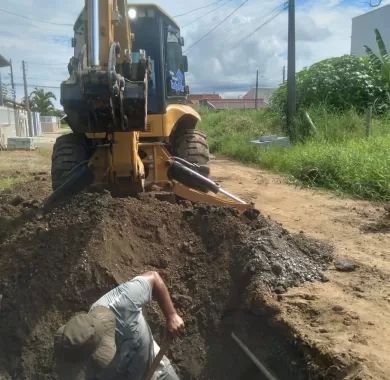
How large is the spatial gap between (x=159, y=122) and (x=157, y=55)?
81cm

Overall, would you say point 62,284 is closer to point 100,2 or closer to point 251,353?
point 251,353

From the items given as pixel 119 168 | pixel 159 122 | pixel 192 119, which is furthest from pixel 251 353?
pixel 192 119

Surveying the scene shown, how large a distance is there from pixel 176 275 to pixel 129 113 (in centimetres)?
154

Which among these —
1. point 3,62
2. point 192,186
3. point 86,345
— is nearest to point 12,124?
point 3,62

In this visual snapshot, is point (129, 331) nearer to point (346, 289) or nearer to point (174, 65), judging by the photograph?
point (346, 289)

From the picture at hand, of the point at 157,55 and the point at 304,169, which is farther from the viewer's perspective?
the point at 304,169

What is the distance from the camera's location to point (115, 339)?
3098 millimetres

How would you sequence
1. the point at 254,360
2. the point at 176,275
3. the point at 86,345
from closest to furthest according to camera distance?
1. the point at 86,345
2. the point at 254,360
3. the point at 176,275

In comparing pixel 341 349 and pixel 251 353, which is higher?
pixel 341 349

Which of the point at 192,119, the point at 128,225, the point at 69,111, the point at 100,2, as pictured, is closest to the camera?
the point at 69,111


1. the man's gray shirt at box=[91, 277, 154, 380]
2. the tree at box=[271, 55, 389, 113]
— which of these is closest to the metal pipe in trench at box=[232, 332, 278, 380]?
the man's gray shirt at box=[91, 277, 154, 380]

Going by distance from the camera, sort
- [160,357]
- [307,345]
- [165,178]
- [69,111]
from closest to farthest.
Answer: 1. [160,357]
2. [307,345]
3. [69,111]
4. [165,178]

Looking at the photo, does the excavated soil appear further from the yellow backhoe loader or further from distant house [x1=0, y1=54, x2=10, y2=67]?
distant house [x1=0, y1=54, x2=10, y2=67]

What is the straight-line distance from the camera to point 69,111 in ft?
13.2
